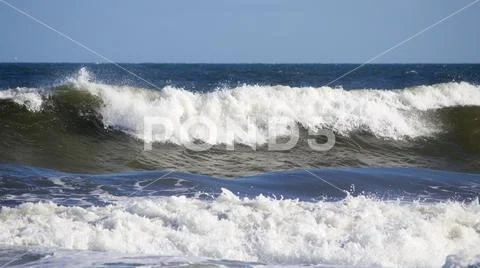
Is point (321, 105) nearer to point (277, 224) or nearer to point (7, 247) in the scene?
point (277, 224)

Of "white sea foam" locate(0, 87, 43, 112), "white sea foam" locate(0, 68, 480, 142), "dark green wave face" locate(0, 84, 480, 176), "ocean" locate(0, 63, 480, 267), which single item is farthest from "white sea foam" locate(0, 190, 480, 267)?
"white sea foam" locate(0, 87, 43, 112)

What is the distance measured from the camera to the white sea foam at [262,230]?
645 centimetres

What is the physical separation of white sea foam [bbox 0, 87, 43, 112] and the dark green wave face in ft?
0.40

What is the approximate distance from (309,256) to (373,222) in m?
1.38

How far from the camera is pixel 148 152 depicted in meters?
13.4

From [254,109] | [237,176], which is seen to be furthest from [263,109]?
[237,176]

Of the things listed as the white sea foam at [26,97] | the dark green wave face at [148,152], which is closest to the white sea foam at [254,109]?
the white sea foam at [26,97]

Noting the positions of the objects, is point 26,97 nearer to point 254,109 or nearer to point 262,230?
point 254,109

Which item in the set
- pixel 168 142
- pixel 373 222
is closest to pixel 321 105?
pixel 168 142

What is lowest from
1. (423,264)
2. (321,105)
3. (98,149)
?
(423,264)

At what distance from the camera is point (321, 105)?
56.1 feet

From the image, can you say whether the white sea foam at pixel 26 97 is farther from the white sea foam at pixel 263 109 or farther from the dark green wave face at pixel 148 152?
the white sea foam at pixel 263 109

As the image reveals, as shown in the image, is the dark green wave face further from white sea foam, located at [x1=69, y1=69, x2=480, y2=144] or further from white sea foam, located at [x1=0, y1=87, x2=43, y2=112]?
white sea foam, located at [x1=69, y1=69, x2=480, y2=144]

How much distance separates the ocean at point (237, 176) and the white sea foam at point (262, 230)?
21 millimetres
